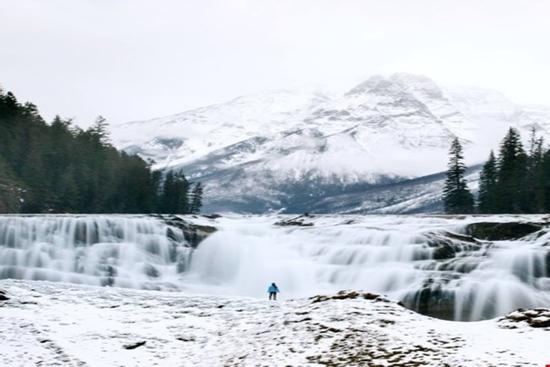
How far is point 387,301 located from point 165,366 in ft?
33.4

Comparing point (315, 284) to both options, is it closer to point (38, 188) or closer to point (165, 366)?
point (165, 366)

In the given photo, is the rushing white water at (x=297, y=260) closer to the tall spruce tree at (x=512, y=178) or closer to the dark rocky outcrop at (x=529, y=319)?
the dark rocky outcrop at (x=529, y=319)

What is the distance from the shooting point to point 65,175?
9769cm

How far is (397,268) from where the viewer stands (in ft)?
144

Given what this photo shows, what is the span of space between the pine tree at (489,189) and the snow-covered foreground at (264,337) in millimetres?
81047

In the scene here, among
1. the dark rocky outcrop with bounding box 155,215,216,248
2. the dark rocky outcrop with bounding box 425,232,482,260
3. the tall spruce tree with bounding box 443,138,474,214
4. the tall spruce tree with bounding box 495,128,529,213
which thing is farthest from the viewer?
the tall spruce tree with bounding box 443,138,474,214

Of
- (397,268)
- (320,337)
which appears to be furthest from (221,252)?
(320,337)

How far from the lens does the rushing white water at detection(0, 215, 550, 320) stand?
3772 cm

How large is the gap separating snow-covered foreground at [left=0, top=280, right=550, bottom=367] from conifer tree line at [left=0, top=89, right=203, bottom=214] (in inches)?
2489

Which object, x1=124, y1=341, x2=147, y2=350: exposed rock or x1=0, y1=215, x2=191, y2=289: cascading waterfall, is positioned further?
x1=0, y1=215, x2=191, y2=289: cascading waterfall

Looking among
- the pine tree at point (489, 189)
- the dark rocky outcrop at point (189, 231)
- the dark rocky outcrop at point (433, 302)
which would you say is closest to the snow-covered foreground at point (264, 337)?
the dark rocky outcrop at point (433, 302)

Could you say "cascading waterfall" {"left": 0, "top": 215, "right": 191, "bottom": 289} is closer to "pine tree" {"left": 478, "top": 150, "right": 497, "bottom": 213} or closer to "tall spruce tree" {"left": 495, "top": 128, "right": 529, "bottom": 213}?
"tall spruce tree" {"left": 495, "top": 128, "right": 529, "bottom": 213}

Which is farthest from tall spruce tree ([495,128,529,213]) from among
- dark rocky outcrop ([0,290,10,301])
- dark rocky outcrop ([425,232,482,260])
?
dark rocky outcrop ([0,290,10,301])

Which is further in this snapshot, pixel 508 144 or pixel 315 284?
pixel 508 144
